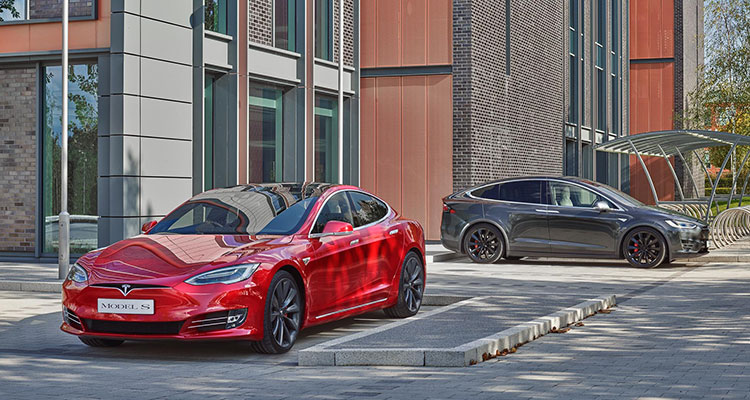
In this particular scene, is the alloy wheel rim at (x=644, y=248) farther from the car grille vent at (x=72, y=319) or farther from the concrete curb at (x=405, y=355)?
the car grille vent at (x=72, y=319)

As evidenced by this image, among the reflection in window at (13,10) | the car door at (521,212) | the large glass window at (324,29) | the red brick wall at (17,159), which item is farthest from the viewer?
the large glass window at (324,29)

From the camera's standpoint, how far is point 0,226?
18.0m

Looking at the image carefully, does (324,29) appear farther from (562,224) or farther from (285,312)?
(285,312)

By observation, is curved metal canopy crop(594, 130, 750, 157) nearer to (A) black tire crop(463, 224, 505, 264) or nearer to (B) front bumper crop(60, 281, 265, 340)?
(A) black tire crop(463, 224, 505, 264)

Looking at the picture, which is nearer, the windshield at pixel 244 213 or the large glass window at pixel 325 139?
the windshield at pixel 244 213

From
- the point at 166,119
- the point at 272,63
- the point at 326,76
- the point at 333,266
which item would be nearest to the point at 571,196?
the point at 272,63

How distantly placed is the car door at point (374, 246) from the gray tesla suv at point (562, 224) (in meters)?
7.79

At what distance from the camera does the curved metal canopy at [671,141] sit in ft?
72.6

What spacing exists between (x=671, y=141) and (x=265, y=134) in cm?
1010

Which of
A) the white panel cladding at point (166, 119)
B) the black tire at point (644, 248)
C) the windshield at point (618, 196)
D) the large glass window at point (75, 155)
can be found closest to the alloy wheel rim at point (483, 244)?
the windshield at point (618, 196)

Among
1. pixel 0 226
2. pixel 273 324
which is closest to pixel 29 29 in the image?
pixel 0 226

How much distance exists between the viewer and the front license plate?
26.8ft

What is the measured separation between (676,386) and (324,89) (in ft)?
53.8

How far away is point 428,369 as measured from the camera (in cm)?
784
